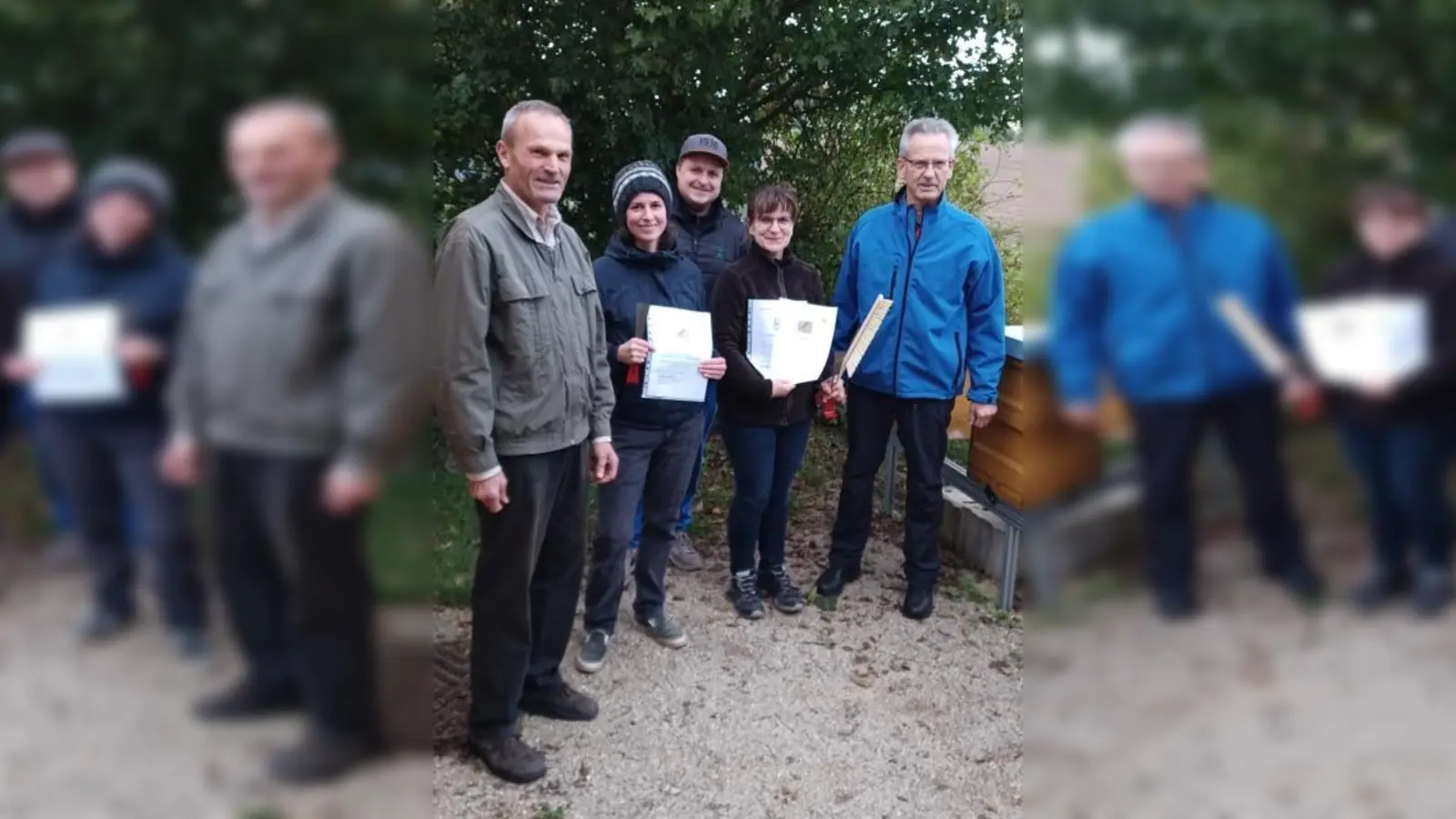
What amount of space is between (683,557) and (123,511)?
4.94m

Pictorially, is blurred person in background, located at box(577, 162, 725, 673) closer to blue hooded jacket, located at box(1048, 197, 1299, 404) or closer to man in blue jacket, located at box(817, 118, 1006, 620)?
man in blue jacket, located at box(817, 118, 1006, 620)

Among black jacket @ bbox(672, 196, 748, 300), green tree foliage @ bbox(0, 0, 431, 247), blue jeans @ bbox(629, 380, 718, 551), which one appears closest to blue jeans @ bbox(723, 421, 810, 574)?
blue jeans @ bbox(629, 380, 718, 551)

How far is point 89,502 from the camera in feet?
2.62

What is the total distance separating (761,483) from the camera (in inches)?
193

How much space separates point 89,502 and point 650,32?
227 inches

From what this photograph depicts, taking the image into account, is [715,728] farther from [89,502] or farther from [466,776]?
[89,502]

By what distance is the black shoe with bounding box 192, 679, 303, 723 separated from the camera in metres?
0.80

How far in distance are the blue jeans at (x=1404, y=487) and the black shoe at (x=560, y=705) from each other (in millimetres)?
3642

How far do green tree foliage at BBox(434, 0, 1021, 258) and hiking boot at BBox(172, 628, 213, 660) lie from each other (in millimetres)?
5587

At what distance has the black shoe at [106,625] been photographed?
0.81 m

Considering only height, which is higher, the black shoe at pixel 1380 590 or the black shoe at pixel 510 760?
the black shoe at pixel 1380 590

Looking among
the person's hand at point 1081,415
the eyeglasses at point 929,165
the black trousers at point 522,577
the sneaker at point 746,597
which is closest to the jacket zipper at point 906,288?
the eyeglasses at point 929,165

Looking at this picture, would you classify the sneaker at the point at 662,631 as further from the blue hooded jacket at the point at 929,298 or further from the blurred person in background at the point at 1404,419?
the blurred person in background at the point at 1404,419

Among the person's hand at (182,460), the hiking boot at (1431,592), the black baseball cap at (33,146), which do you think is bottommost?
the hiking boot at (1431,592)
